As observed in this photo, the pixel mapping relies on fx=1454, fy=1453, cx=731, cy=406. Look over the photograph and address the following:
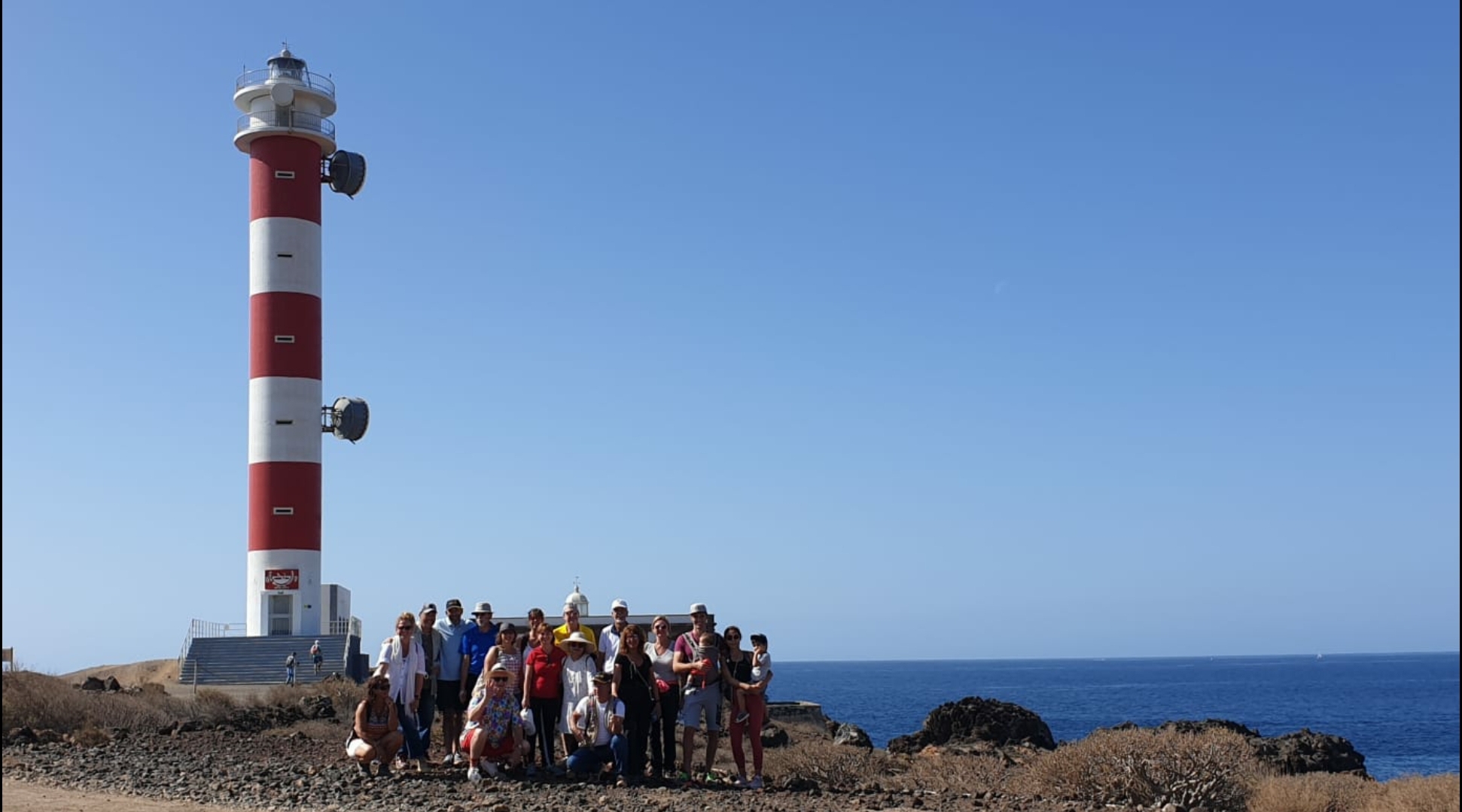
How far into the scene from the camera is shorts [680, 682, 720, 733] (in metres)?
13.3

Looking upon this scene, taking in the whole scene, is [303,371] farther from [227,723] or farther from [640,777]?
[640,777]

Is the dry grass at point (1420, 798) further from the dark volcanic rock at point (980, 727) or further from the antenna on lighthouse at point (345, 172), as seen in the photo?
the antenna on lighthouse at point (345, 172)

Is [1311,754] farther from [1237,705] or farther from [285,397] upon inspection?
[1237,705]

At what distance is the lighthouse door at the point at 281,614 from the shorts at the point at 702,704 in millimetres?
19877

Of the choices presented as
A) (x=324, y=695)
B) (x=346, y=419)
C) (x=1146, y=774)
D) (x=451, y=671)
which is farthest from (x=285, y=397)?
(x=1146, y=774)

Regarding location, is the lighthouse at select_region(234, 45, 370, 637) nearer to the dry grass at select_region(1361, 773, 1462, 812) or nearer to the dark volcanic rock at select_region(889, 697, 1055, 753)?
the dark volcanic rock at select_region(889, 697, 1055, 753)

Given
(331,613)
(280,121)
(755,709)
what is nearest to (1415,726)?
(331,613)

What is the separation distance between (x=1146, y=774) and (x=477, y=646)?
6408 millimetres

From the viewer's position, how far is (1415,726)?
59688 mm

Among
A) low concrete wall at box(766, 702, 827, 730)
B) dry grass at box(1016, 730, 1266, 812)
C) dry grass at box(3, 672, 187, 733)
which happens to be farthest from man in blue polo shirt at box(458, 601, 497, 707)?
low concrete wall at box(766, 702, 827, 730)

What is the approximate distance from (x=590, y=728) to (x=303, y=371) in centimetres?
2024

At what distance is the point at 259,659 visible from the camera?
30.7 metres

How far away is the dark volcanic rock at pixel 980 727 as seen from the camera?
95.3 feet

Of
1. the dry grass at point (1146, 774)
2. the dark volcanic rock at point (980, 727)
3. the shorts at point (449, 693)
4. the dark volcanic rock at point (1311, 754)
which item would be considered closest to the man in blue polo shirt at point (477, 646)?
the shorts at point (449, 693)
